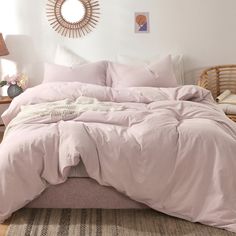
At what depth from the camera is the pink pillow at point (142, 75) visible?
4051mm

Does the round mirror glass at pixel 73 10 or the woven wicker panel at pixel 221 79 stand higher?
the round mirror glass at pixel 73 10

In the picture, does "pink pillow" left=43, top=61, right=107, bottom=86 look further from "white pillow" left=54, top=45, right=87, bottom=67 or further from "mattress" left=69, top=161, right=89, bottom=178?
"mattress" left=69, top=161, right=89, bottom=178

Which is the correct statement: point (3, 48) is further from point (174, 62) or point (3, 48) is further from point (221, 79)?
point (221, 79)

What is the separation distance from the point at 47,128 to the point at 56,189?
0.41 meters

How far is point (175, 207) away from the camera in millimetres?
2662

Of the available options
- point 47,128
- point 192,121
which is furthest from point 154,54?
point 47,128

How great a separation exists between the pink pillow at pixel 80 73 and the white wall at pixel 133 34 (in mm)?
438

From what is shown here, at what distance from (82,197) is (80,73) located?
1.67 meters

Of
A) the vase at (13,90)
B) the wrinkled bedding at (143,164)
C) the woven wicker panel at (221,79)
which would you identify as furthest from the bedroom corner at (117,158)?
the woven wicker panel at (221,79)

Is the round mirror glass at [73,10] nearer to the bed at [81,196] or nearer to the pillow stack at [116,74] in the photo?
the pillow stack at [116,74]

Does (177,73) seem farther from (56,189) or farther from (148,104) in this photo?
(56,189)

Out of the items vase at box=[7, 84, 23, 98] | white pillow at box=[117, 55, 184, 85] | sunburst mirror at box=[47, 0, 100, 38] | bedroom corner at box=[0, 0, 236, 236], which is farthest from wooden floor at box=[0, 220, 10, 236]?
sunburst mirror at box=[47, 0, 100, 38]

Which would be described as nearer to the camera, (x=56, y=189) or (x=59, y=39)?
(x=56, y=189)

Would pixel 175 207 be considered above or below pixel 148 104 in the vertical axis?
below
